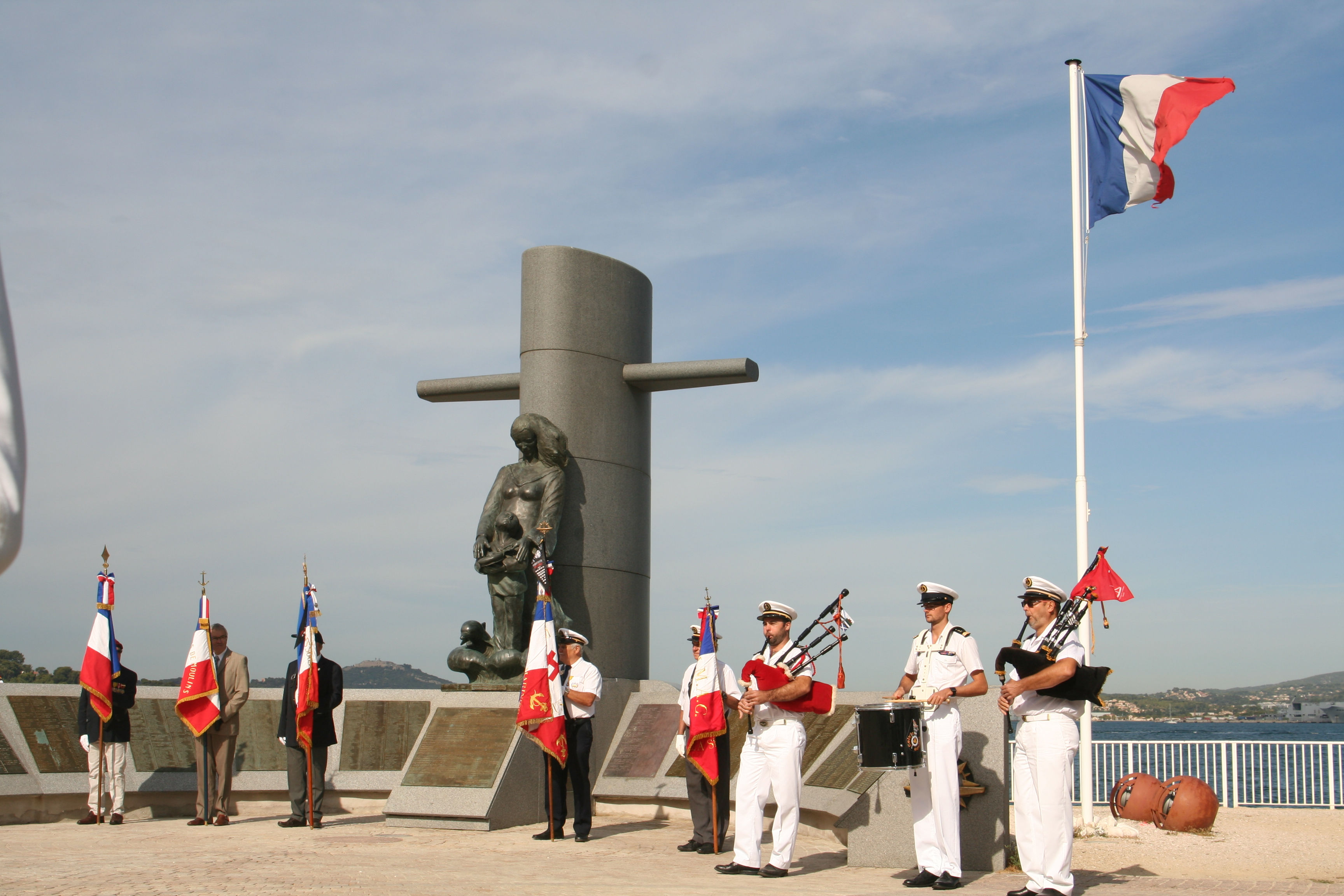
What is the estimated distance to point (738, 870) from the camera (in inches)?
301

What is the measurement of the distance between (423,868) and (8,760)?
16.9ft

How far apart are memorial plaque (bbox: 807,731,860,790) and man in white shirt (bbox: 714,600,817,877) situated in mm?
730

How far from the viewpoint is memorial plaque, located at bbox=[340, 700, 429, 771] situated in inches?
448

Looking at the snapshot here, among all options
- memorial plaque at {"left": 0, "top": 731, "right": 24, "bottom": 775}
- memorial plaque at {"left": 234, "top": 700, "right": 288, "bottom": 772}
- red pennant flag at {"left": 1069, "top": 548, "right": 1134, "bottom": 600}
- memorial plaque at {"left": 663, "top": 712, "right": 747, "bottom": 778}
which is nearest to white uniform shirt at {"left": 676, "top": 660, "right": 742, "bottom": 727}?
memorial plaque at {"left": 663, "top": 712, "right": 747, "bottom": 778}

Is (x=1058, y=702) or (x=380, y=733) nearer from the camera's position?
(x=1058, y=702)

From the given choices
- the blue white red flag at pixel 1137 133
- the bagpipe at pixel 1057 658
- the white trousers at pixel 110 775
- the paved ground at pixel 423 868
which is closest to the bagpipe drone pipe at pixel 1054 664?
the bagpipe at pixel 1057 658

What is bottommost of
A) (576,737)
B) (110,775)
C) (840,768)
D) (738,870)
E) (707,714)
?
(738,870)

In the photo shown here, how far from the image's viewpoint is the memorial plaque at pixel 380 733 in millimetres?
11391

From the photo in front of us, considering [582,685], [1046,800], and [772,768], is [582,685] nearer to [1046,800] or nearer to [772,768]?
[772,768]

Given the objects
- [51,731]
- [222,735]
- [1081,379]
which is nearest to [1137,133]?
[1081,379]

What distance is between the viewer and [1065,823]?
670 cm

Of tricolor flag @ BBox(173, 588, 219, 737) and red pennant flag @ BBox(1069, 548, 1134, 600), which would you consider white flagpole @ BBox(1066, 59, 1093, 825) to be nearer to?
red pennant flag @ BBox(1069, 548, 1134, 600)

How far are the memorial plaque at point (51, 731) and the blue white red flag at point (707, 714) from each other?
5.75 meters

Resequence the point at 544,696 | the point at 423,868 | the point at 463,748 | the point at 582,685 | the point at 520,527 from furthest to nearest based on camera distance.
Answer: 1. the point at 520,527
2. the point at 463,748
3. the point at 582,685
4. the point at 544,696
5. the point at 423,868
